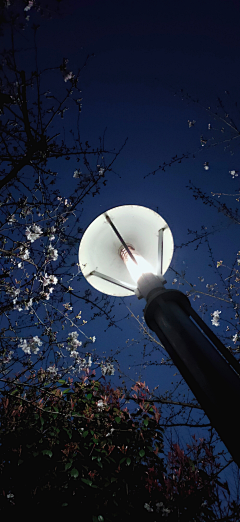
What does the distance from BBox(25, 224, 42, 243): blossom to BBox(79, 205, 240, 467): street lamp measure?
5.91 ft

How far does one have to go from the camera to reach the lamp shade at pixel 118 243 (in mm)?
3160

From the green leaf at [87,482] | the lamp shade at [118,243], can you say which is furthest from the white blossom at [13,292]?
the green leaf at [87,482]

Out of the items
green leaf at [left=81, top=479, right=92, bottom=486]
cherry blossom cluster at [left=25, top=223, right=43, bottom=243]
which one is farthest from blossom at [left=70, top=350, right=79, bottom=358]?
cherry blossom cluster at [left=25, top=223, right=43, bottom=243]

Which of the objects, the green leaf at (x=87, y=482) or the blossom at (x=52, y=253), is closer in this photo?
the green leaf at (x=87, y=482)

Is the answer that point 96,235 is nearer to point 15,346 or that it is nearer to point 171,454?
point 15,346

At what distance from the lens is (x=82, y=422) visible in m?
4.53

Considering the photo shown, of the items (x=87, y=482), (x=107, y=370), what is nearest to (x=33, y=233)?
(x=107, y=370)

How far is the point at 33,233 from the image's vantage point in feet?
15.3

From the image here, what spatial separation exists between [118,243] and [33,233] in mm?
2173

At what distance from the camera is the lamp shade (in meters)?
3.16

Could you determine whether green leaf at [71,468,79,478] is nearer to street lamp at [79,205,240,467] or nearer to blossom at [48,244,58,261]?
street lamp at [79,205,240,467]

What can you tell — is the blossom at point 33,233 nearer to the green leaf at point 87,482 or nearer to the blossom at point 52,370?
the blossom at point 52,370

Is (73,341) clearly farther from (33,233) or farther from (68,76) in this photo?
(68,76)

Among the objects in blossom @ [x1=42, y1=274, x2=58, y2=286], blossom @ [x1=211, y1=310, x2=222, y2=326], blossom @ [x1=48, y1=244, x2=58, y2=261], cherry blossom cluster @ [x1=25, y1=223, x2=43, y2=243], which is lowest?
blossom @ [x1=211, y1=310, x2=222, y2=326]
